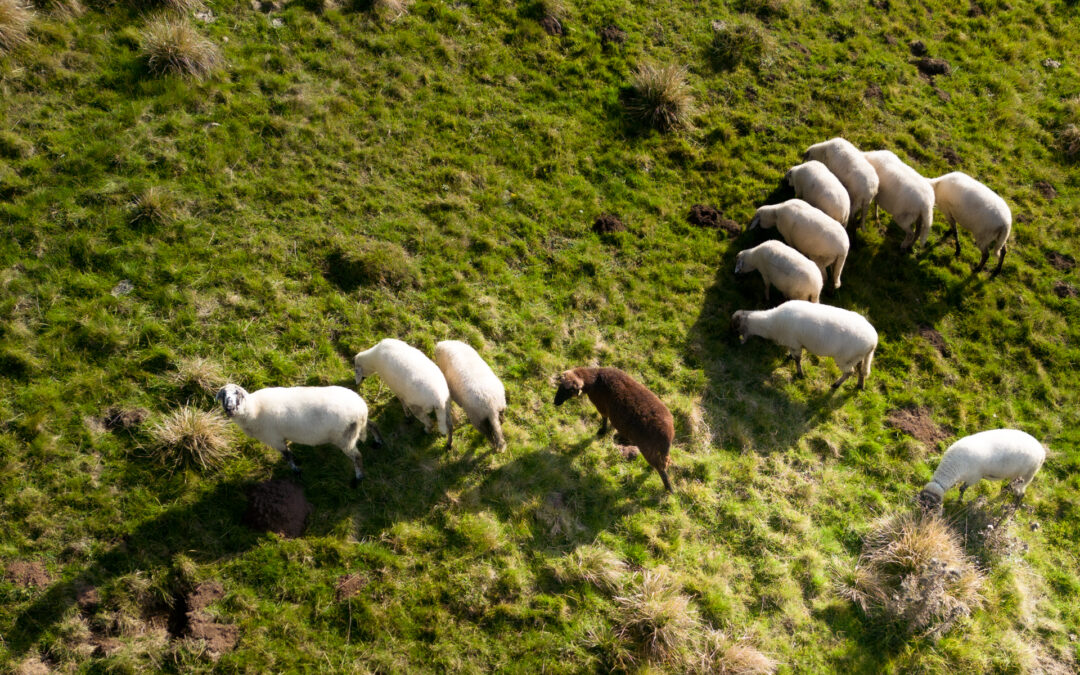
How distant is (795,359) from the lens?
952cm

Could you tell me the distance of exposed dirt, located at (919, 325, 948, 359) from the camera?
10328 mm

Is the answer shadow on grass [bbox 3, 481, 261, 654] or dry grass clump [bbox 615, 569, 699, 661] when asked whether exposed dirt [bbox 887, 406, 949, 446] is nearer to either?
dry grass clump [bbox 615, 569, 699, 661]

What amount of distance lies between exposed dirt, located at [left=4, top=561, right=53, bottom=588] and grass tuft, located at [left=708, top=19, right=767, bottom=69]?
48.5 ft

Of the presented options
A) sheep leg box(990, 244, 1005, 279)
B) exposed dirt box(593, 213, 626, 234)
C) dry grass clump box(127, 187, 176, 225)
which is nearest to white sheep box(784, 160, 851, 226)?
sheep leg box(990, 244, 1005, 279)

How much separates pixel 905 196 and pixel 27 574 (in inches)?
560

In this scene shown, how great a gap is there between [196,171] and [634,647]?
9.45 m

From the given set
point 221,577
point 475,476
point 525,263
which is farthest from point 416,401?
point 525,263

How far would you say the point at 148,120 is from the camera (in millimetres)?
9602

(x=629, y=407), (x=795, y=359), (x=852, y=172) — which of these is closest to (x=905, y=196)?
(x=852, y=172)

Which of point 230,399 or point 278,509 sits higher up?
point 230,399

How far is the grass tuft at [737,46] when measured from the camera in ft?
44.2

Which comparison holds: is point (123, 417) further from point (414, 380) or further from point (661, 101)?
point (661, 101)

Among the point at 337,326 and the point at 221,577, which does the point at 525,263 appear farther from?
the point at 221,577

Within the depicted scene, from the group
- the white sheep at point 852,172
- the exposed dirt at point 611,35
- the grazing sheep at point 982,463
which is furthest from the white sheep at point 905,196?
the exposed dirt at point 611,35
